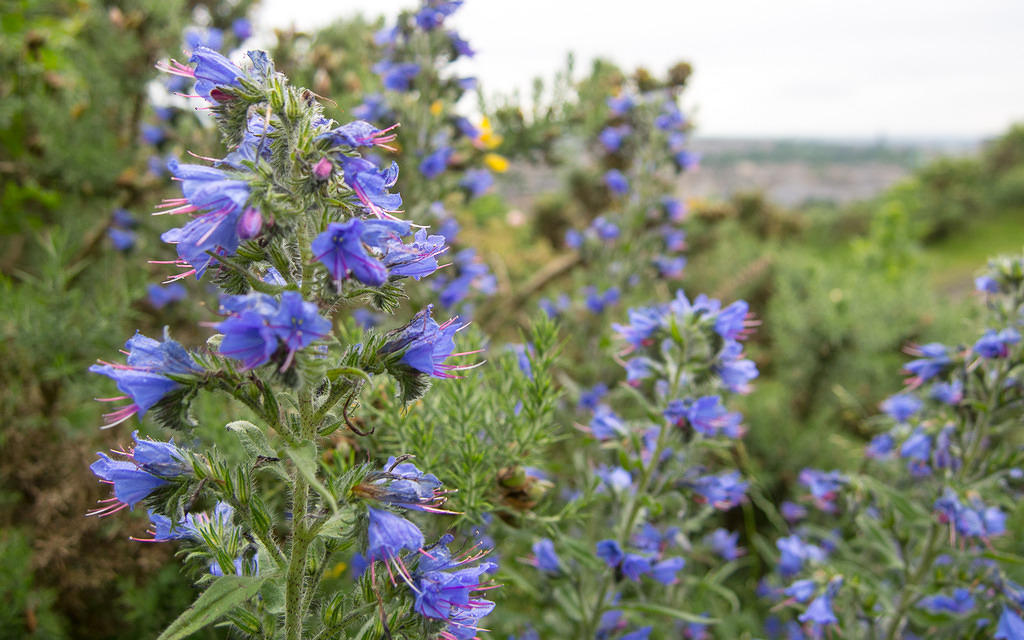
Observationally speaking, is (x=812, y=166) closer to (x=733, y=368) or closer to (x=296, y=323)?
(x=733, y=368)

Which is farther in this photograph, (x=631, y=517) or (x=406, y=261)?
(x=631, y=517)

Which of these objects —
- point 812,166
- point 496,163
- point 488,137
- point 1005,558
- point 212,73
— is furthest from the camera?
point 812,166

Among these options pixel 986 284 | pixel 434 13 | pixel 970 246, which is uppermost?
pixel 434 13

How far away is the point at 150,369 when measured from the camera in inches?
45.7

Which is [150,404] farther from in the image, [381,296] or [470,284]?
[470,284]

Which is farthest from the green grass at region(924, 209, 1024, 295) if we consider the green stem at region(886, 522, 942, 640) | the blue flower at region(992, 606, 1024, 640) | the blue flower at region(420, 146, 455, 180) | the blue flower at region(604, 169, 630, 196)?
the blue flower at region(420, 146, 455, 180)

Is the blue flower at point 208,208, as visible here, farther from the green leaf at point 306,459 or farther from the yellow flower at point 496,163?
the yellow flower at point 496,163

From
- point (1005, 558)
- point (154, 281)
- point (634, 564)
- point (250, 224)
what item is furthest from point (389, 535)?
point (154, 281)

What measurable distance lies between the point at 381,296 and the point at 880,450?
2756mm

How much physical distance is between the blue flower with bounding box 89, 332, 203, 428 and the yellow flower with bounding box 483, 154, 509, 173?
10.2 ft

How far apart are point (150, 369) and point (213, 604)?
0.42 meters

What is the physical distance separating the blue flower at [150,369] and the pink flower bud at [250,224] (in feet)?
0.89

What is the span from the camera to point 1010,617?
218cm

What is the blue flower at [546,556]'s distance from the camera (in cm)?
212
